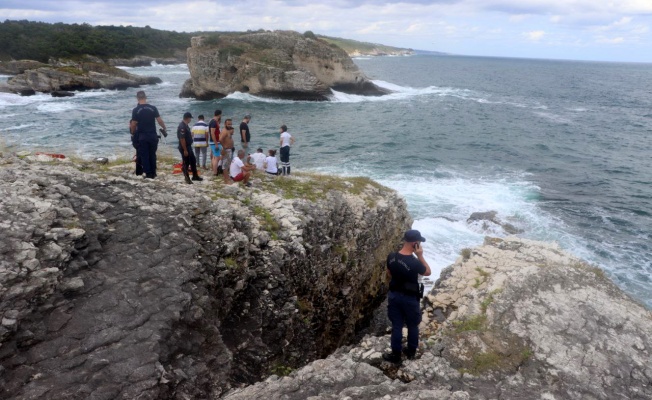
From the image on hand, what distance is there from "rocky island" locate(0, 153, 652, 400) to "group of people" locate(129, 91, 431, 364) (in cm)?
66

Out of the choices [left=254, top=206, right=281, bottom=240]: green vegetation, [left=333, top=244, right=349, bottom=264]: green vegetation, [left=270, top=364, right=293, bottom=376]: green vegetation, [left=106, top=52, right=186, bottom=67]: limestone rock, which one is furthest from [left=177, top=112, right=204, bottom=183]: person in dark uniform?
[left=106, top=52, right=186, bottom=67]: limestone rock

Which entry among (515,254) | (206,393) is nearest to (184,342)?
(206,393)

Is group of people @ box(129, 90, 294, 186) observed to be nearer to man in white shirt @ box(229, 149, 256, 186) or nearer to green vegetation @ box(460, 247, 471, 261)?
man in white shirt @ box(229, 149, 256, 186)

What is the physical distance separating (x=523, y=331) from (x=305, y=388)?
184 inches

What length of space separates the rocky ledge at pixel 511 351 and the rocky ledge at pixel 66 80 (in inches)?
2458

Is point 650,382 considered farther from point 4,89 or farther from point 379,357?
point 4,89

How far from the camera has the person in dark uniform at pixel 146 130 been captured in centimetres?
1053

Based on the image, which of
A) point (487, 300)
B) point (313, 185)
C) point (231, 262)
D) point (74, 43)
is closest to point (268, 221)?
point (231, 262)

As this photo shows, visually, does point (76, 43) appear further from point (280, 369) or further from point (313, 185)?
point (280, 369)

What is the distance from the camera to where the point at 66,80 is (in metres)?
59.5

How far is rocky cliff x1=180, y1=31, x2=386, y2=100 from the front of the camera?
58125 millimetres

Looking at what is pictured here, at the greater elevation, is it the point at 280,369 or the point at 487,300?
the point at 487,300

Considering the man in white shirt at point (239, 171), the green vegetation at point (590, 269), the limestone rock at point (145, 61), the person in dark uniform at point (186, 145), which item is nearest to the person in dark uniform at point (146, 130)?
the person in dark uniform at point (186, 145)

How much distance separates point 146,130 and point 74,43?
9924 centimetres
